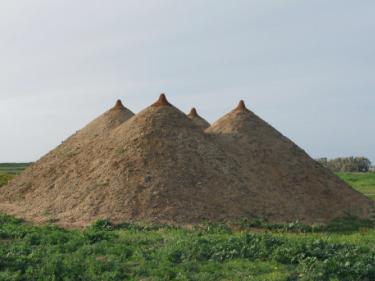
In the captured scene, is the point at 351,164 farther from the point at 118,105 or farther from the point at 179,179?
the point at 179,179

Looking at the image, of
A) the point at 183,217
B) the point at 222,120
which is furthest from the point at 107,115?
the point at 183,217

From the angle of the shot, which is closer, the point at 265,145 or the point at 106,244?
the point at 106,244

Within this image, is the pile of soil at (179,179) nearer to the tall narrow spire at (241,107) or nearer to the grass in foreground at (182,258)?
the tall narrow spire at (241,107)

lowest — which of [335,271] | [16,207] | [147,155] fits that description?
[335,271]

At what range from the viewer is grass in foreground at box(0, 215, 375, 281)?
914 centimetres

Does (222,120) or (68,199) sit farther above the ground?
(222,120)

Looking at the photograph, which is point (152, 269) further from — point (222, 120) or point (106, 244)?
point (222, 120)

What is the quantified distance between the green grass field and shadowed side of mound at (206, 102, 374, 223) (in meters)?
6.56

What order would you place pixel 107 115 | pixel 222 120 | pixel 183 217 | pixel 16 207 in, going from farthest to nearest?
pixel 107 115 → pixel 222 120 → pixel 16 207 → pixel 183 217

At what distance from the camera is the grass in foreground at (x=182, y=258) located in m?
9.14

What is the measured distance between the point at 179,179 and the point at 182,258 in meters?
8.50

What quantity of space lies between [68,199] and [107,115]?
9.28 meters

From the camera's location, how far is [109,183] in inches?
731

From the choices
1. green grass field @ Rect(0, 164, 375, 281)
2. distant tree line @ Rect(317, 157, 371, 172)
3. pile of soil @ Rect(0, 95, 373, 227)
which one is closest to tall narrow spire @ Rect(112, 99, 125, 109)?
pile of soil @ Rect(0, 95, 373, 227)
